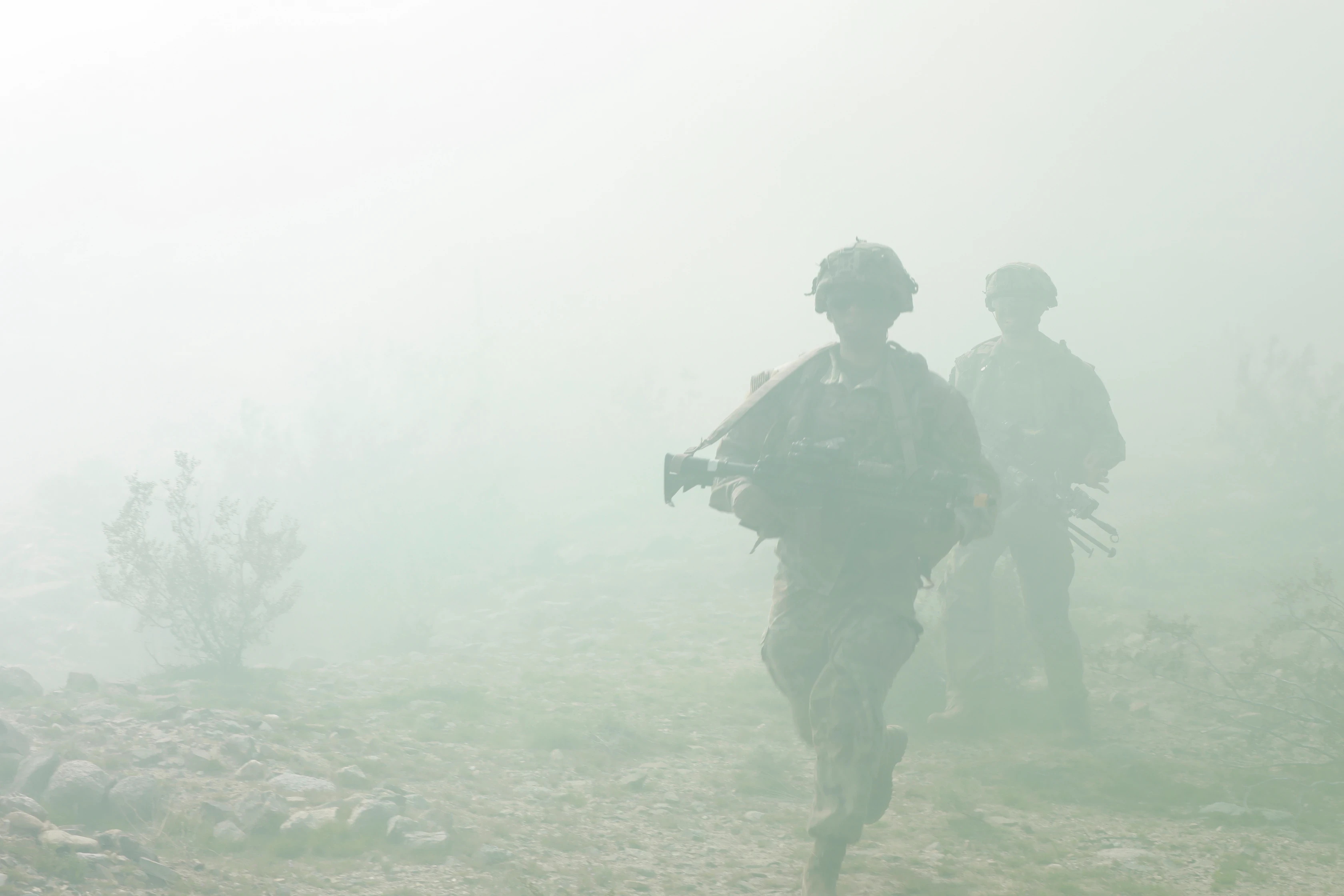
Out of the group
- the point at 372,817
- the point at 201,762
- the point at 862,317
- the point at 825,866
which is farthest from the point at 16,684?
the point at 862,317

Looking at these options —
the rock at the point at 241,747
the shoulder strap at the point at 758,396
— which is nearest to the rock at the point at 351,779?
the rock at the point at 241,747

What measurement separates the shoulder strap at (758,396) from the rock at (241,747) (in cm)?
312

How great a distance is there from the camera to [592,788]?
539cm

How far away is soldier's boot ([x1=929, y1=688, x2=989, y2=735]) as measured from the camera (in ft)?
21.4

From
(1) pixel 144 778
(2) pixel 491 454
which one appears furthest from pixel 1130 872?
(2) pixel 491 454

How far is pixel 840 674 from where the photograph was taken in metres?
3.82

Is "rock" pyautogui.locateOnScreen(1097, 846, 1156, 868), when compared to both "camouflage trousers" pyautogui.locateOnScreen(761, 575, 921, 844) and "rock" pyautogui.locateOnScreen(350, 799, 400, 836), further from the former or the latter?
"rock" pyautogui.locateOnScreen(350, 799, 400, 836)

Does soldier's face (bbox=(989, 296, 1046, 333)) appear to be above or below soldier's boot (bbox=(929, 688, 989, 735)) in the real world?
above

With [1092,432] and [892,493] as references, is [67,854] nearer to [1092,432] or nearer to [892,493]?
[892,493]

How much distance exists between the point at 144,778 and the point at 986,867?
3834 millimetres

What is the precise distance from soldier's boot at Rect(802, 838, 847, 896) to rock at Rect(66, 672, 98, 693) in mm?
5812

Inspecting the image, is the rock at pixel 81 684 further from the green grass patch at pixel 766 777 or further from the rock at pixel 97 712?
the green grass patch at pixel 766 777

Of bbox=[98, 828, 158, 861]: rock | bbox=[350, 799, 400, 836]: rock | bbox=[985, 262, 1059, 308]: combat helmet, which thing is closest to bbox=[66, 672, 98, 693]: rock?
bbox=[350, 799, 400, 836]: rock

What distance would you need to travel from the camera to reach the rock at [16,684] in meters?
6.42
